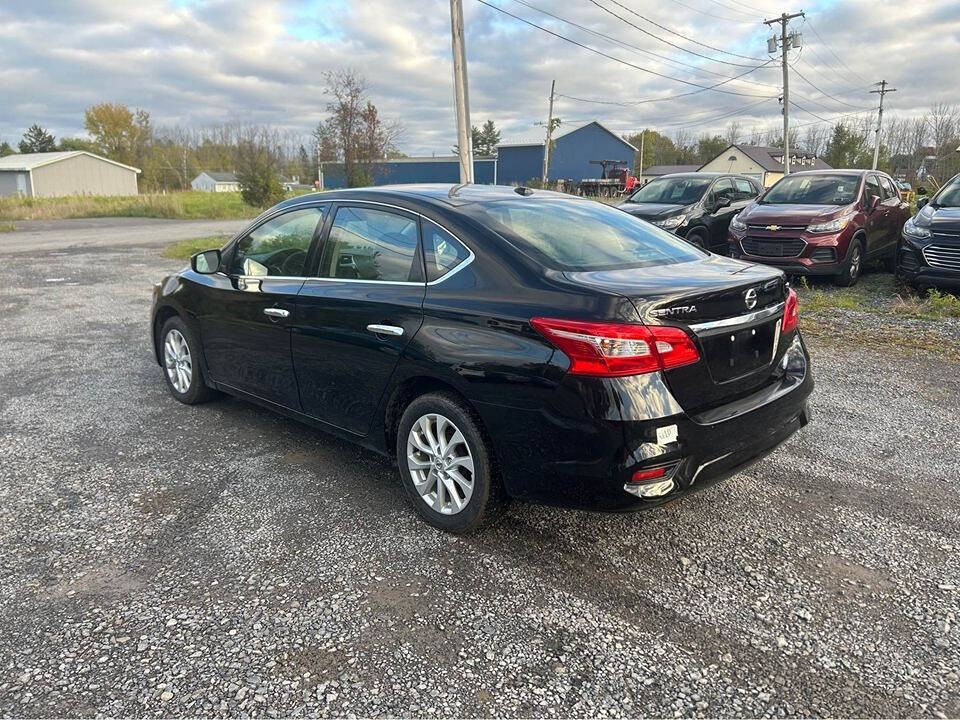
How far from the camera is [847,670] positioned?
2.43 m

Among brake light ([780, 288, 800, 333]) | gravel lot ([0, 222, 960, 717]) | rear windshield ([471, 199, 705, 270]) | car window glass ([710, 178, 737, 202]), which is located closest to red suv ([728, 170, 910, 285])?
car window glass ([710, 178, 737, 202])

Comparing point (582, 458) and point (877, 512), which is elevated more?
point (582, 458)

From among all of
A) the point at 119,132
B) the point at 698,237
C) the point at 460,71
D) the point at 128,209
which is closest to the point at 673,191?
the point at 698,237

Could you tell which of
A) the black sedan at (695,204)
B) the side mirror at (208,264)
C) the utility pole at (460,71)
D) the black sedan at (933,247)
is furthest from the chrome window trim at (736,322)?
the utility pole at (460,71)

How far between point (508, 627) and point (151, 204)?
36.3 meters

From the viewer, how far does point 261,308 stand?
4.34 metres

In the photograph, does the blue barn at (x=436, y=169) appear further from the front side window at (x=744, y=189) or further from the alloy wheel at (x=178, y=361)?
the alloy wheel at (x=178, y=361)

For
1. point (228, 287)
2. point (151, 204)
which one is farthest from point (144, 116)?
point (228, 287)

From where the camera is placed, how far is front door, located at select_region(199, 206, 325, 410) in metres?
4.20

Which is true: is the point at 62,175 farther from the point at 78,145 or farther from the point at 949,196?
the point at 949,196

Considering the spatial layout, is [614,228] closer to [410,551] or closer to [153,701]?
[410,551]

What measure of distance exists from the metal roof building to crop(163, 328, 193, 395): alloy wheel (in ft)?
238

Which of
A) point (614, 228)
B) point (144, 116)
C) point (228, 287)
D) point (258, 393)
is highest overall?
point (144, 116)

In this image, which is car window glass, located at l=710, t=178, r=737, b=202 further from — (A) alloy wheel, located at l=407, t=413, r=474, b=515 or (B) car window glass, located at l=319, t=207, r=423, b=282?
(A) alloy wheel, located at l=407, t=413, r=474, b=515
